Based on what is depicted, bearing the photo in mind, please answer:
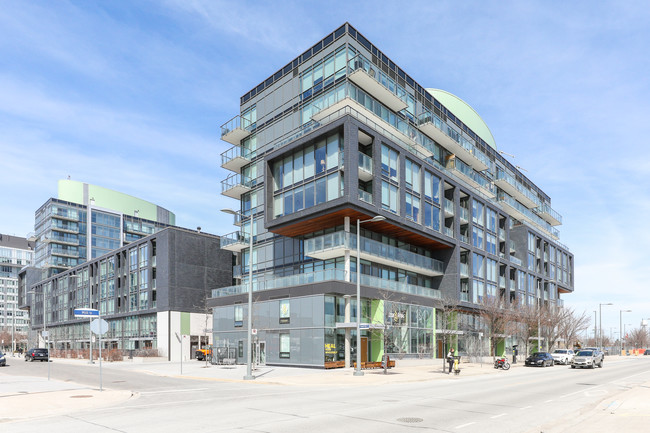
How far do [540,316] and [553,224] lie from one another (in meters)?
35.4

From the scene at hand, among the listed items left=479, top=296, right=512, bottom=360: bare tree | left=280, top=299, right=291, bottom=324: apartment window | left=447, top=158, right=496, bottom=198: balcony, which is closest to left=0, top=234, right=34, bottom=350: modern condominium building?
left=447, top=158, right=496, bottom=198: balcony

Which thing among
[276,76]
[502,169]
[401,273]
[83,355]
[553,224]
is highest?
[276,76]

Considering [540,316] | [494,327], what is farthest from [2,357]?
[540,316]

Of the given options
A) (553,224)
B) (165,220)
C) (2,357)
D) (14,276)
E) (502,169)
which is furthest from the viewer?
(14,276)

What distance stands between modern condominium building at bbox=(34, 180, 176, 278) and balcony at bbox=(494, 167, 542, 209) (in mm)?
82459

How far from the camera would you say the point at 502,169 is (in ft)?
235

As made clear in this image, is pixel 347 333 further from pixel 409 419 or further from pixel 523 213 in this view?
pixel 523 213

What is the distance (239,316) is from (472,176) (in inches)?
1226

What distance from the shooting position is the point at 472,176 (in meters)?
59.8

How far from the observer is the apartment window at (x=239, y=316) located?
46.2 meters

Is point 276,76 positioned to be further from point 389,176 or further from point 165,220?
point 165,220

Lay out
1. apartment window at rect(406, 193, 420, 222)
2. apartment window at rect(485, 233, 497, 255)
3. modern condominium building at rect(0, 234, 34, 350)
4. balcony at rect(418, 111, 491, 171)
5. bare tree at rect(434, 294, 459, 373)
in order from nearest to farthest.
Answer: apartment window at rect(406, 193, 420, 222)
bare tree at rect(434, 294, 459, 373)
balcony at rect(418, 111, 491, 171)
apartment window at rect(485, 233, 497, 255)
modern condominium building at rect(0, 234, 34, 350)

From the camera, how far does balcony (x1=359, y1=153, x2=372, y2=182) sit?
41.0 meters

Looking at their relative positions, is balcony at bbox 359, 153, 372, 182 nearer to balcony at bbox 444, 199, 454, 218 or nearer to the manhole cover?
balcony at bbox 444, 199, 454, 218
